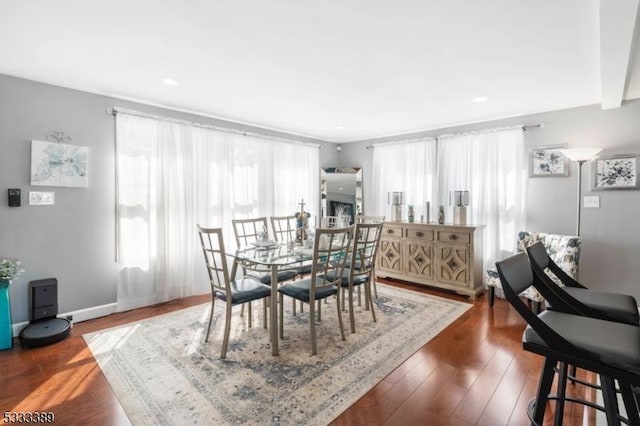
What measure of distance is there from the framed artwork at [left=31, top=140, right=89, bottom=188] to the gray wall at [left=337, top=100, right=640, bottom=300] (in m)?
5.31

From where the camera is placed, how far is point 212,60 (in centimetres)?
258

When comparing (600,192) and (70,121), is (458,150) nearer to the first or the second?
(600,192)

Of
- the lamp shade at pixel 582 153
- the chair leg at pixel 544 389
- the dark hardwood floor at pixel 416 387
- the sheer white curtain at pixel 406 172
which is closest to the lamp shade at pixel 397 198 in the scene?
the sheer white curtain at pixel 406 172

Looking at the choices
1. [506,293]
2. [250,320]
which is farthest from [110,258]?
[506,293]

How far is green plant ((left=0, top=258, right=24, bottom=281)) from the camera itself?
2709mm

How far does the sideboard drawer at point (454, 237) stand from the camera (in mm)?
4145

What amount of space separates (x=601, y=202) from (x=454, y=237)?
1.64 m

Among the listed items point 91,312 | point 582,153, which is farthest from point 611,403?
point 91,312

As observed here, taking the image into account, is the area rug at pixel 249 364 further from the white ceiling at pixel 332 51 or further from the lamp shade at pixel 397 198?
the white ceiling at pixel 332 51

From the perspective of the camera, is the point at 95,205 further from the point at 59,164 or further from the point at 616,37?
the point at 616,37

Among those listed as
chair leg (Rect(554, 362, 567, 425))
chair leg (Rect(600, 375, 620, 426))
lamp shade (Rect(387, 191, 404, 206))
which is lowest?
chair leg (Rect(554, 362, 567, 425))

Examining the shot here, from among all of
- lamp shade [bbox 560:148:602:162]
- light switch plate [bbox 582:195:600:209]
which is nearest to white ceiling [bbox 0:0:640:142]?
A: lamp shade [bbox 560:148:602:162]

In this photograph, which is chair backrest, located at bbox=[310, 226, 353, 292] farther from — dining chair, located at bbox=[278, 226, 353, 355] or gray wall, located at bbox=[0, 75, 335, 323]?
gray wall, located at bbox=[0, 75, 335, 323]

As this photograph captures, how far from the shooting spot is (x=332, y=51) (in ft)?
7.87
